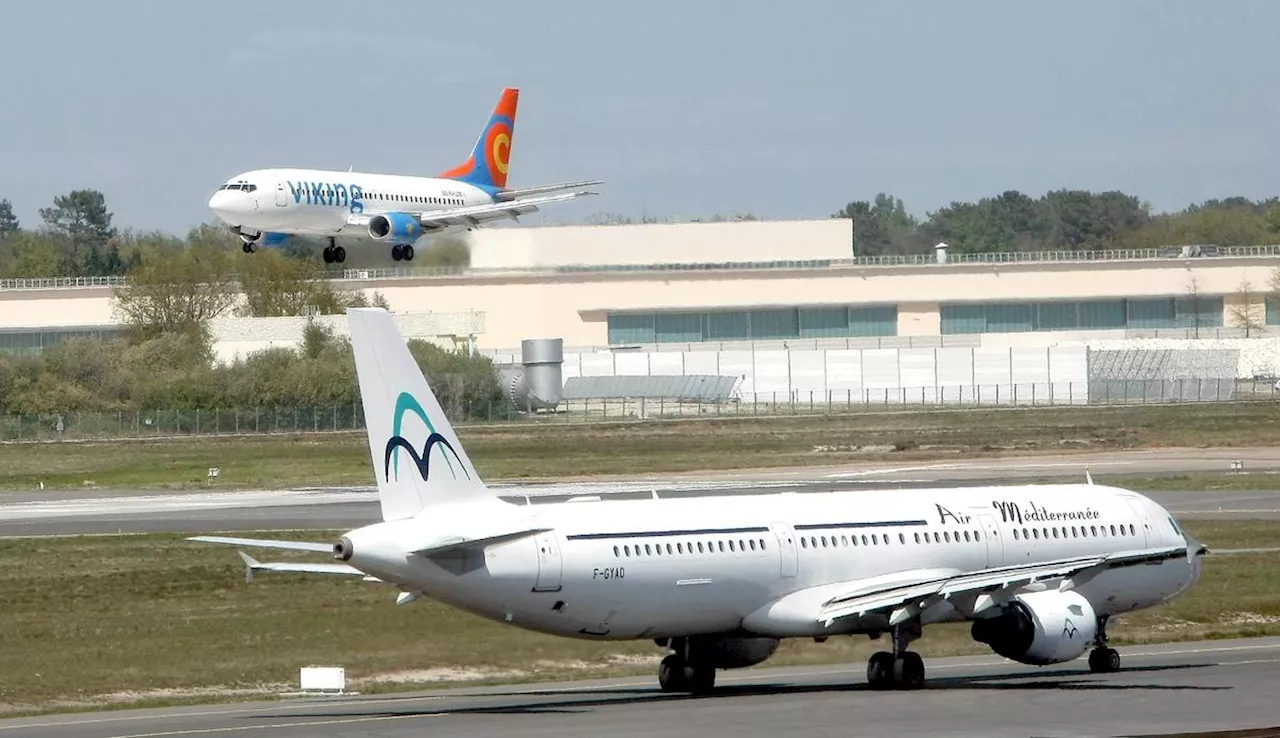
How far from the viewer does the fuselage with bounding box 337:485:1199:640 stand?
3297cm

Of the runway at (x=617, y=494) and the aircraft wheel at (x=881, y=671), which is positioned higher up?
the runway at (x=617, y=494)

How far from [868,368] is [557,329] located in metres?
30.2

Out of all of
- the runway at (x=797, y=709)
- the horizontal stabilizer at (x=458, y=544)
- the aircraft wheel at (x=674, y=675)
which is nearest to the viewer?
the runway at (x=797, y=709)

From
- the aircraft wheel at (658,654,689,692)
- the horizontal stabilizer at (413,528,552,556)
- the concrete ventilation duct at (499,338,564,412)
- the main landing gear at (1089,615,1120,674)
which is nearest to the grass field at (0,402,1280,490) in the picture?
the concrete ventilation duct at (499,338,564,412)

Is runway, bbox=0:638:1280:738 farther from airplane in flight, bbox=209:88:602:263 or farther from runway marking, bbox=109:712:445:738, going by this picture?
airplane in flight, bbox=209:88:602:263

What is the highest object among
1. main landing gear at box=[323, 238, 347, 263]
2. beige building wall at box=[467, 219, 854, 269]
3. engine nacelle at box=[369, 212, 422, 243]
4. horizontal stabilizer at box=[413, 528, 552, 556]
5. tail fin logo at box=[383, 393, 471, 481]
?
beige building wall at box=[467, 219, 854, 269]

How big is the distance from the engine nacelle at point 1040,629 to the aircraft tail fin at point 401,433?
8.82m

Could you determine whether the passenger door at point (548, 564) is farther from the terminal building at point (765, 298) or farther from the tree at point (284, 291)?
the tree at point (284, 291)

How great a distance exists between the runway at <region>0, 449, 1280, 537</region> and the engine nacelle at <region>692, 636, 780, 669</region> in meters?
28.8

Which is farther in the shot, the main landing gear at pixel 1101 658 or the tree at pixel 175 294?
the tree at pixel 175 294

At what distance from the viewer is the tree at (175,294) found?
161 metres

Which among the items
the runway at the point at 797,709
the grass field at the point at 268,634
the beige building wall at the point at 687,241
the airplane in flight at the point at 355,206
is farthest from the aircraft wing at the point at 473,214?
the beige building wall at the point at 687,241

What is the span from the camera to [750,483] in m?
85.0

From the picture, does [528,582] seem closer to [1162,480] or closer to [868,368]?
[1162,480]
